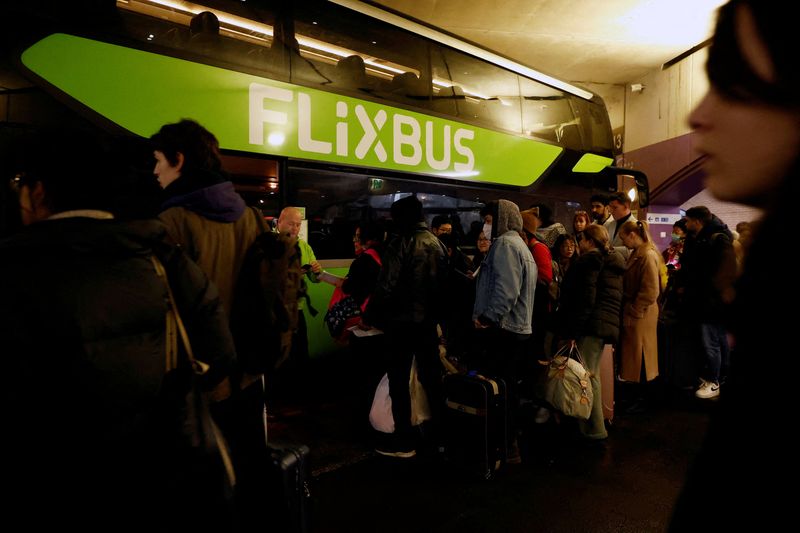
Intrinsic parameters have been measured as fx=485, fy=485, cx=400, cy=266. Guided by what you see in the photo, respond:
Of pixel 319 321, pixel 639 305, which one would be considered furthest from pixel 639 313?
pixel 319 321

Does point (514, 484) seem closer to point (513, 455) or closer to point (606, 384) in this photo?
point (513, 455)

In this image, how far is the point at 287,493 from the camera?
1809 mm

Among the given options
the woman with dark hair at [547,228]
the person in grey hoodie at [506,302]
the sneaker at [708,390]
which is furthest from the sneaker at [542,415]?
the sneaker at [708,390]

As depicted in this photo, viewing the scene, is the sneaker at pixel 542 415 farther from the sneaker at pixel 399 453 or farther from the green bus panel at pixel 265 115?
the green bus panel at pixel 265 115

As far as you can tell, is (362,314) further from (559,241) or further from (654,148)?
(654,148)

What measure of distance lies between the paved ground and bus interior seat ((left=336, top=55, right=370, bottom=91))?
306cm

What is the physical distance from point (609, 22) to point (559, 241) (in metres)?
6.78

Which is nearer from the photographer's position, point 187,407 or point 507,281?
point 187,407

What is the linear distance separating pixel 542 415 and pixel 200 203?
10.0ft

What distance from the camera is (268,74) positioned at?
4.07m

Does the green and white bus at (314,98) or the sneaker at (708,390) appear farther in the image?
the sneaker at (708,390)

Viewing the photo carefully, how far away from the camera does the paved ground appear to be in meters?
2.77

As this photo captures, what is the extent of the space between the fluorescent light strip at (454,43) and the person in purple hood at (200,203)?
313cm

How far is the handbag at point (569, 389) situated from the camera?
3535 mm
